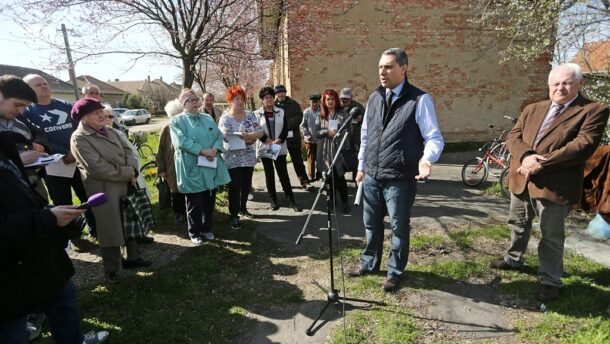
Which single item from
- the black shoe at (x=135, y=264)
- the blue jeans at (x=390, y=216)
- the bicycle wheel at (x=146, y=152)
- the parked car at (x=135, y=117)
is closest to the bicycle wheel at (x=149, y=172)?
the black shoe at (x=135, y=264)

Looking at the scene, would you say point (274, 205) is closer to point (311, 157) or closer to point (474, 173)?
point (311, 157)

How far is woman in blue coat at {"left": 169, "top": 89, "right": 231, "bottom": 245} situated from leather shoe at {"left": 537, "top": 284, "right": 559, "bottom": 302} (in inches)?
142

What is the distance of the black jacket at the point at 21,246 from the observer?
170 centimetres

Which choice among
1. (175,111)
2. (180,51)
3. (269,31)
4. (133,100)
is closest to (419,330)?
(175,111)

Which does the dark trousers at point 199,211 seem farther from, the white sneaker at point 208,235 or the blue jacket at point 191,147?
the blue jacket at point 191,147

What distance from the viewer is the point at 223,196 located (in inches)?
251

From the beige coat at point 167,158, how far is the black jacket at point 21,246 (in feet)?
9.44

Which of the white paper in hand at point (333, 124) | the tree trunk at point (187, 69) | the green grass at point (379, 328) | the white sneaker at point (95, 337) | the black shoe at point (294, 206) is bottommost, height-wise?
the green grass at point (379, 328)

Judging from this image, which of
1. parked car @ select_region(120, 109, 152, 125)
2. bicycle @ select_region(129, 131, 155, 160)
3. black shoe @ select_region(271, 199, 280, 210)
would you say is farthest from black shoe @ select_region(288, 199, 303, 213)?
parked car @ select_region(120, 109, 152, 125)

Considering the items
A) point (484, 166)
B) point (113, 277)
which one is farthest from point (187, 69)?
point (484, 166)

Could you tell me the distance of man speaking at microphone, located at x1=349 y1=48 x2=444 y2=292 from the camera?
285cm

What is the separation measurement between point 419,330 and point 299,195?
3.97 m

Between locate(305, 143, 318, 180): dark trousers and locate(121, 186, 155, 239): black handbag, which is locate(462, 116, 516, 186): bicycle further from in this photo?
locate(121, 186, 155, 239): black handbag

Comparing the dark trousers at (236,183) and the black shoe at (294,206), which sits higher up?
the dark trousers at (236,183)
